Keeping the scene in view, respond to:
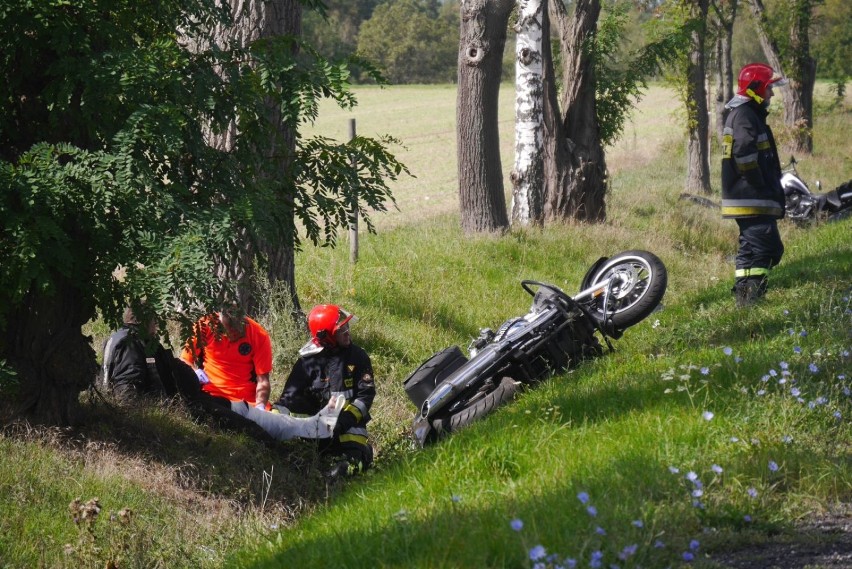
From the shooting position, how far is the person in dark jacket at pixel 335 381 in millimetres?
7898

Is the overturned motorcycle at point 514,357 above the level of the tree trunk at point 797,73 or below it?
below

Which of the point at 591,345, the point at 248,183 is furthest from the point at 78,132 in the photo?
the point at 591,345

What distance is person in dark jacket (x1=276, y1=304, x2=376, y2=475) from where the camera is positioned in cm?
790

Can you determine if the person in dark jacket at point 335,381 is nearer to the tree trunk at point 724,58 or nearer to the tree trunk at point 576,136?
the tree trunk at point 576,136

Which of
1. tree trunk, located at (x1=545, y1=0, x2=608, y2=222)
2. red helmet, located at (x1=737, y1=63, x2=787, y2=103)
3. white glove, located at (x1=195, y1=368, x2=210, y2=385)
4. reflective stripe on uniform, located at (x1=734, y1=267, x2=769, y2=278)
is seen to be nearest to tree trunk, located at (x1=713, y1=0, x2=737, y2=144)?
tree trunk, located at (x1=545, y1=0, x2=608, y2=222)

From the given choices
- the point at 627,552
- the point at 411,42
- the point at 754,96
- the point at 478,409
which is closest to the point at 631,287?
the point at 478,409

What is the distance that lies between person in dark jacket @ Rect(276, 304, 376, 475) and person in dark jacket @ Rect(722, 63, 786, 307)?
3.64 m

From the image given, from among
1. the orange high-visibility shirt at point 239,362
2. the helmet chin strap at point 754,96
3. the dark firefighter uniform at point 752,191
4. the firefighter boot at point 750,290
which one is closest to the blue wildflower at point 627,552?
the orange high-visibility shirt at point 239,362

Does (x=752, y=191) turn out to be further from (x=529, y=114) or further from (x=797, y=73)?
(x=797, y=73)

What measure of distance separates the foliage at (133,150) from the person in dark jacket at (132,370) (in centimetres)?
145

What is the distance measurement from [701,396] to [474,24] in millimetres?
9156

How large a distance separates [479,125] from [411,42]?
77.7m

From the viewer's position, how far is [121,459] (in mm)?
6879

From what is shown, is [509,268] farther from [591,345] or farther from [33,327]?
[33,327]
